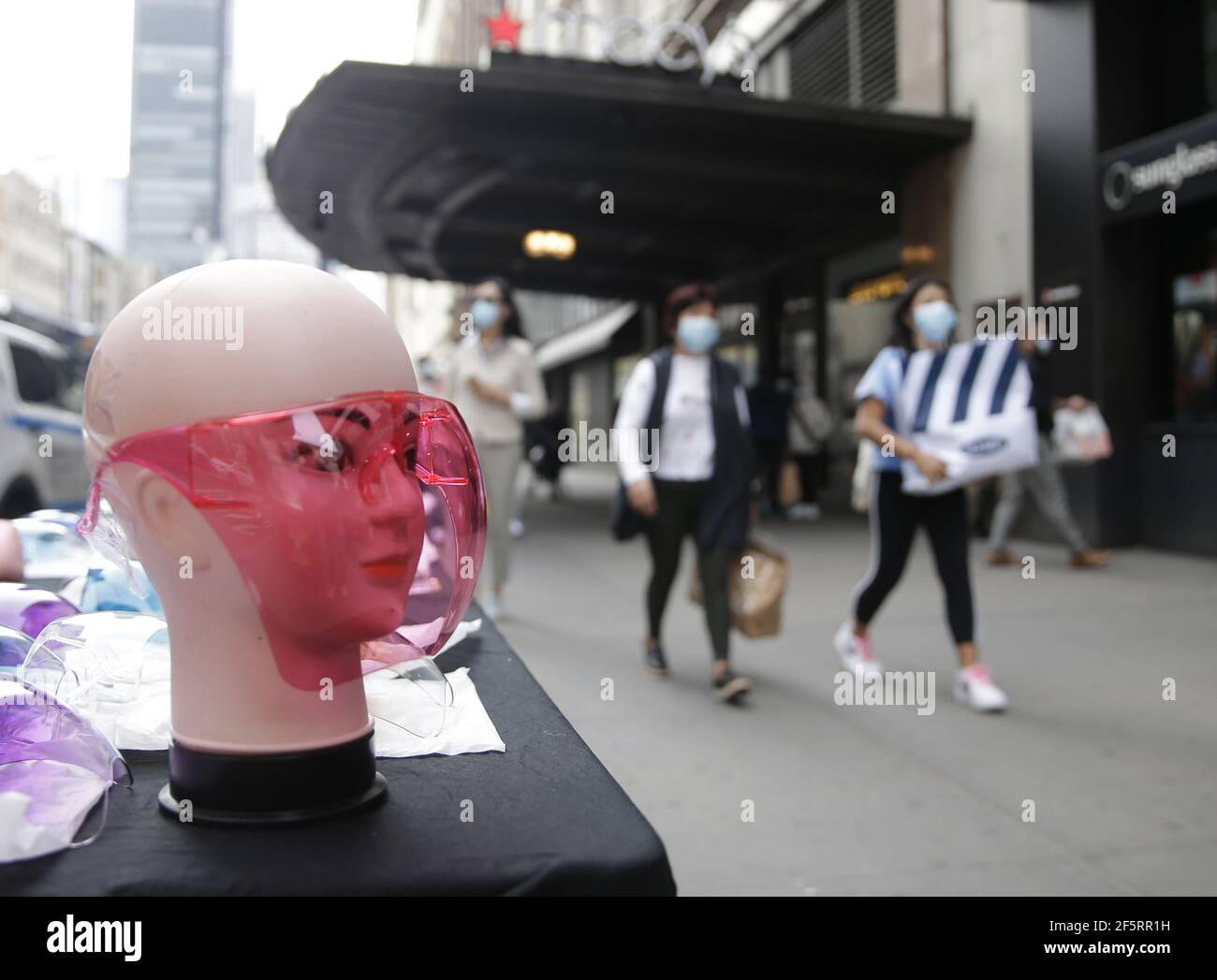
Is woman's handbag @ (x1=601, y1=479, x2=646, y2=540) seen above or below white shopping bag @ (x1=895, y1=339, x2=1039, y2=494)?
below

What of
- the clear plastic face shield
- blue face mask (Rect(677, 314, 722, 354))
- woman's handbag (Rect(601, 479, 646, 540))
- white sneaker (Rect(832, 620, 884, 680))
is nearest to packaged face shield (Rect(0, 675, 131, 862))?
the clear plastic face shield

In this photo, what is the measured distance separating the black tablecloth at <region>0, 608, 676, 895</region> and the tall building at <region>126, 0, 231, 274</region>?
198 ft

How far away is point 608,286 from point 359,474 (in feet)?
59.0

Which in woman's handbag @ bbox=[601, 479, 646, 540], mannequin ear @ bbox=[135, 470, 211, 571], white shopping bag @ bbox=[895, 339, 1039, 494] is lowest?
mannequin ear @ bbox=[135, 470, 211, 571]

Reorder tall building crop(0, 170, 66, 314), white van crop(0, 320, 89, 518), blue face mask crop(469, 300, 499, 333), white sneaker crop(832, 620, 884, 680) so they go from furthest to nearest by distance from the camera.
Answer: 1. tall building crop(0, 170, 66, 314)
2. white van crop(0, 320, 89, 518)
3. blue face mask crop(469, 300, 499, 333)
4. white sneaker crop(832, 620, 884, 680)

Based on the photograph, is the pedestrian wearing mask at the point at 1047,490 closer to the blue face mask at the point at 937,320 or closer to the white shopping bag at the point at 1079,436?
the white shopping bag at the point at 1079,436

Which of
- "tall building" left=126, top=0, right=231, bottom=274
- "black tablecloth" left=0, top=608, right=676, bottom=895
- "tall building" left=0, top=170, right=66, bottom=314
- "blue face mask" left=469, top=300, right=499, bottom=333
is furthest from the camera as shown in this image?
"tall building" left=126, top=0, right=231, bottom=274

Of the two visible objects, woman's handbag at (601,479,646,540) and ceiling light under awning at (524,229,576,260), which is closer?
woman's handbag at (601,479,646,540)

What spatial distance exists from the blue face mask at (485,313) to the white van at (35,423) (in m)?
3.09

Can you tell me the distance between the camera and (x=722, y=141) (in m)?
11.1

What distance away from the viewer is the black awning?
9.73 metres

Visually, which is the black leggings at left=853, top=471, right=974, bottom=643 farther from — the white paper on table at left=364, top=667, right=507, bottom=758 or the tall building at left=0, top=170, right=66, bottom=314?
the tall building at left=0, top=170, right=66, bottom=314
